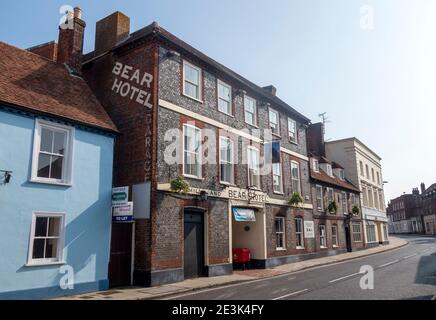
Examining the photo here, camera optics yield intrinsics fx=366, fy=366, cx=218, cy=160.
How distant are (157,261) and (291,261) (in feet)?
38.1

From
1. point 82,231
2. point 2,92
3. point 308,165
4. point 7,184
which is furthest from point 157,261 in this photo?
point 308,165

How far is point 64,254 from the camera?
11977mm

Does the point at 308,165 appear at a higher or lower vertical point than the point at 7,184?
higher

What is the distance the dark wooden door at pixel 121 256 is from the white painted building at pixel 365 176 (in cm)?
2991

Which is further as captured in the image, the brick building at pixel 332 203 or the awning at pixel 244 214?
the brick building at pixel 332 203

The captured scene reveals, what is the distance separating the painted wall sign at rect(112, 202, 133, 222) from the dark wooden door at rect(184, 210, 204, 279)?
11.5 ft

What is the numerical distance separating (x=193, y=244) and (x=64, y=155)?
6.77 m

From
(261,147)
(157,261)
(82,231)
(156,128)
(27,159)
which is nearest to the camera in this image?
(27,159)

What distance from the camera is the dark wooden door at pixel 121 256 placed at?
544 inches

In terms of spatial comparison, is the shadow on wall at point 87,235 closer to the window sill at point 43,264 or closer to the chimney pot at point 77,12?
the window sill at point 43,264

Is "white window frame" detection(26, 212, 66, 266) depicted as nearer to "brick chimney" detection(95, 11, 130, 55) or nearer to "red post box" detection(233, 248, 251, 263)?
"brick chimney" detection(95, 11, 130, 55)

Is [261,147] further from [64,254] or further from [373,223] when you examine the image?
[373,223]

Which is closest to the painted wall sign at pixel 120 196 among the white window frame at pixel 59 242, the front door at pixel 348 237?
the white window frame at pixel 59 242

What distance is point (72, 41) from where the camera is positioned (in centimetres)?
1661
